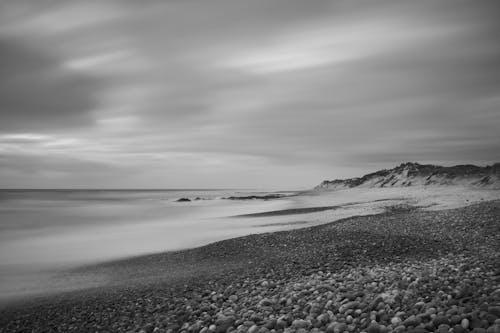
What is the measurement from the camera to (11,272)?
1475 cm

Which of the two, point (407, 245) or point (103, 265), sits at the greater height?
point (407, 245)

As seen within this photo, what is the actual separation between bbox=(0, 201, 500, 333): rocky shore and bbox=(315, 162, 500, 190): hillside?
3774 cm

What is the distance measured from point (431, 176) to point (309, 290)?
201ft

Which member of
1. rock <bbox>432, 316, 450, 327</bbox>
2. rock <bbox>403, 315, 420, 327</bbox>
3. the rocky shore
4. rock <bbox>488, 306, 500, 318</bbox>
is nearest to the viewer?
rock <bbox>488, 306, 500, 318</bbox>

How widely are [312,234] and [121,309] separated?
911 cm

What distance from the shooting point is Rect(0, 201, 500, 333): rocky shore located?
18.2ft

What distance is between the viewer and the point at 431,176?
6047 centimetres

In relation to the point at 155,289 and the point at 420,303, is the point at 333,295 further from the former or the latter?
the point at 155,289

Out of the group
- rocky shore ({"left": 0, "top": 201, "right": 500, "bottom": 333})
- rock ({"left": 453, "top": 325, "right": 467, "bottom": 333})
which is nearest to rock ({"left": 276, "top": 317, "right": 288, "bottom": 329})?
rocky shore ({"left": 0, "top": 201, "right": 500, "bottom": 333})

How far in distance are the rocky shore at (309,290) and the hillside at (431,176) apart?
37739mm

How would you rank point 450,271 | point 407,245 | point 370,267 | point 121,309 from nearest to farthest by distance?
point 450,271, point 121,309, point 370,267, point 407,245

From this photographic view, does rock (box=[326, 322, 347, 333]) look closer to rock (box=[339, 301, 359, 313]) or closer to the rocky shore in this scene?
the rocky shore

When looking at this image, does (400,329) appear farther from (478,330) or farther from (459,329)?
(478,330)

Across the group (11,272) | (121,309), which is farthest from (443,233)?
(11,272)
